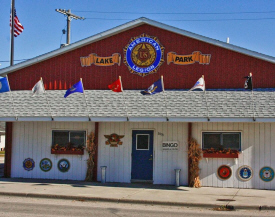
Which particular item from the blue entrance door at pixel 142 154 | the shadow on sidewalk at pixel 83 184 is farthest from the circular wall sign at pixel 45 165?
the blue entrance door at pixel 142 154

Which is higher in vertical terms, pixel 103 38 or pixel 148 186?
pixel 103 38

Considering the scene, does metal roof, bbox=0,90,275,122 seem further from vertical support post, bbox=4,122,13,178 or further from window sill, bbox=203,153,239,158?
window sill, bbox=203,153,239,158

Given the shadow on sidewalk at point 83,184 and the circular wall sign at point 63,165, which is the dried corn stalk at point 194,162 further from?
the circular wall sign at point 63,165

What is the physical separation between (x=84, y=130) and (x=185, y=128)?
4.16 m

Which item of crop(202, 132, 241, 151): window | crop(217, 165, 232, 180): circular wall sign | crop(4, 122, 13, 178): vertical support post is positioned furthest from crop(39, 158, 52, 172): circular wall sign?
crop(217, 165, 232, 180): circular wall sign

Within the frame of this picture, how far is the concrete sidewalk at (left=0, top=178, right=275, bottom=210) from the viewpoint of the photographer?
1310cm

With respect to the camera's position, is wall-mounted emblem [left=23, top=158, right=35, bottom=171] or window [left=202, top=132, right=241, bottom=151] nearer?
window [left=202, top=132, right=241, bottom=151]

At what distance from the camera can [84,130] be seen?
58.7 feet

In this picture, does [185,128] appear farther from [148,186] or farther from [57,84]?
[57,84]

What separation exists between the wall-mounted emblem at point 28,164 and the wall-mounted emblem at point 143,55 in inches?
222

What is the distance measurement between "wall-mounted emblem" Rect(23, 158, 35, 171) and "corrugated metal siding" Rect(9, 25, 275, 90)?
10.3 ft

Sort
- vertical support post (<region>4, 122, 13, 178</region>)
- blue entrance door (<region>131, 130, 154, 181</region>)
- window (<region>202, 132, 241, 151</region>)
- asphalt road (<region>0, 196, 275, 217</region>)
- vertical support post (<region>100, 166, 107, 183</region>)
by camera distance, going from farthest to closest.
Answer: vertical support post (<region>4, 122, 13, 178</region>) < blue entrance door (<region>131, 130, 154, 181</region>) < vertical support post (<region>100, 166, 107, 183</region>) < window (<region>202, 132, 241, 151</region>) < asphalt road (<region>0, 196, 275, 217</region>)

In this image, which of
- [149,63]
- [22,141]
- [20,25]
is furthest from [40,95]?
[20,25]

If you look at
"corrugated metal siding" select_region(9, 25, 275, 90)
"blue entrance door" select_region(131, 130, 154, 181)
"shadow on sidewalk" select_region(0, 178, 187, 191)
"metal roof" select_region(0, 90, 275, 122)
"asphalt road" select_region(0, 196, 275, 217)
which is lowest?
"asphalt road" select_region(0, 196, 275, 217)
